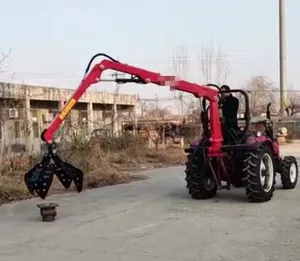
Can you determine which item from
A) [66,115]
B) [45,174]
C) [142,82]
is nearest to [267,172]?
[142,82]

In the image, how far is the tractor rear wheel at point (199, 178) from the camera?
11.8 meters

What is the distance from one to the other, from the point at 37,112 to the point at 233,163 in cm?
1765

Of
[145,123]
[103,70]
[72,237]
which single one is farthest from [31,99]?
[72,237]

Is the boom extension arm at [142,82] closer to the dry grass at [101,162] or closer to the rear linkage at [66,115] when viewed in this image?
the rear linkage at [66,115]

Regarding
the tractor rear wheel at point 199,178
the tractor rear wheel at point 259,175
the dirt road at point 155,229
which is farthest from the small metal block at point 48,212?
the tractor rear wheel at point 259,175

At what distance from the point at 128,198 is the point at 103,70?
369 centimetres

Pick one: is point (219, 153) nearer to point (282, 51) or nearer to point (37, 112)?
point (37, 112)

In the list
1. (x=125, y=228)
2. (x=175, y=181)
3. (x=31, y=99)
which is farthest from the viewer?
(x=31, y=99)

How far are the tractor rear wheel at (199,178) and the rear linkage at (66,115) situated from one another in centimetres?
45

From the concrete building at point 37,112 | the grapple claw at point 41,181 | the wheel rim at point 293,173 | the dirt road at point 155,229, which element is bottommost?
the dirt road at point 155,229

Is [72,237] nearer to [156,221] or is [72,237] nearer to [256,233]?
[156,221]

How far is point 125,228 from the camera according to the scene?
888 centimetres

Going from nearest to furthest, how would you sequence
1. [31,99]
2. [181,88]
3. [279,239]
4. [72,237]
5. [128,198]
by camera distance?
[279,239] → [72,237] → [181,88] → [128,198] → [31,99]

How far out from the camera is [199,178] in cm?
1173
